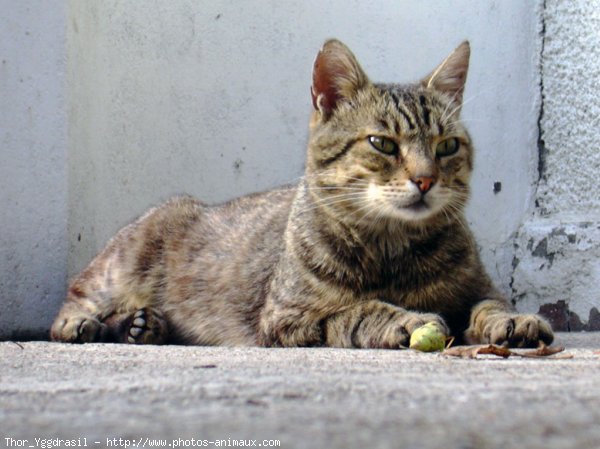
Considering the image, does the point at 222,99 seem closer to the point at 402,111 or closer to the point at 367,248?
the point at 402,111

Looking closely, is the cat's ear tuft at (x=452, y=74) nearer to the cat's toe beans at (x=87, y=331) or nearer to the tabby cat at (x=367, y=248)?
the tabby cat at (x=367, y=248)

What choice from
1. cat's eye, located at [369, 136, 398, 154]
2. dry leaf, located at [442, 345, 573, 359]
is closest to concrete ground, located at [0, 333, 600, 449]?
dry leaf, located at [442, 345, 573, 359]

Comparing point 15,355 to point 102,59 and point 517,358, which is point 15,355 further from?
point 102,59

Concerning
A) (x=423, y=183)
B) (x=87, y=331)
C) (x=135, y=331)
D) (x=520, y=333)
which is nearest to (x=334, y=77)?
(x=423, y=183)

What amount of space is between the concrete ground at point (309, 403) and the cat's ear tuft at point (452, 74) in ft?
5.41

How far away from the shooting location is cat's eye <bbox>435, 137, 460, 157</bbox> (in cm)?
343

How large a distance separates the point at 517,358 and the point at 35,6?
9.84 ft

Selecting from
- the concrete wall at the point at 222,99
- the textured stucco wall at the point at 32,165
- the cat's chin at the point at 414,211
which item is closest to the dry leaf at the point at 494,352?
the cat's chin at the point at 414,211

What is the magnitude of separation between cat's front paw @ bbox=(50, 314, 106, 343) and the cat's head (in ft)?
3.81

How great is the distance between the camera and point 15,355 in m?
2.77

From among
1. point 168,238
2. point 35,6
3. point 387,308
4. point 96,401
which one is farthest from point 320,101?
point 96,401

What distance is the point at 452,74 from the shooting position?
378 cm

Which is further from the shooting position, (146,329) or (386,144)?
(146,329)

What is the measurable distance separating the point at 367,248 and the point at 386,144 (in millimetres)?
382
